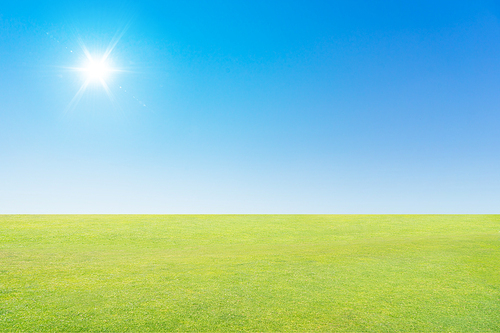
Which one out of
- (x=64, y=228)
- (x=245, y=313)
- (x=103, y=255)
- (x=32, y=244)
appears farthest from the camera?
(x=64, y=228)

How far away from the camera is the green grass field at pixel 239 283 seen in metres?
6.83

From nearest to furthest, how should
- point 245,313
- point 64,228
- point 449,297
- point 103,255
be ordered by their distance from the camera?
point 245,313 < point 449,297 < point 103,255 < point 64,228

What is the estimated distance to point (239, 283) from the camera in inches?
376

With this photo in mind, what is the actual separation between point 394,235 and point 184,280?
60.3 feet

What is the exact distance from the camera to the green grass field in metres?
6.83

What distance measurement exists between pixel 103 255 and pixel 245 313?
10.0m

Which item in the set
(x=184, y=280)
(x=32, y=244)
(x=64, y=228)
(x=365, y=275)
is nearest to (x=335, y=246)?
(x=365, y=275)

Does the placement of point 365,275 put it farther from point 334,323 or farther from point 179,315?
point 179,315

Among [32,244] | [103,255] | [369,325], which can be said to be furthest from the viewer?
[32,244]

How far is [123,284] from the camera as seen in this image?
30.8 feet

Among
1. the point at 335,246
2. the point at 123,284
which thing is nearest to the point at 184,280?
the point at 123,284

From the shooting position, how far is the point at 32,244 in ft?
55.6

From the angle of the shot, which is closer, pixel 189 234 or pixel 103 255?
pixel 103 255

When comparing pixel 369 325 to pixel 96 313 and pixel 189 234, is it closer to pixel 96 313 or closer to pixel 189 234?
pixel 96 313
